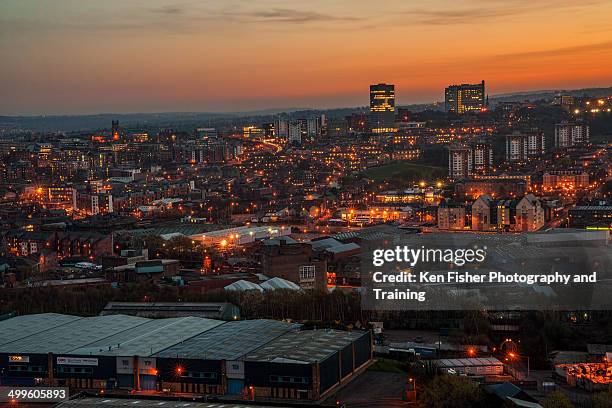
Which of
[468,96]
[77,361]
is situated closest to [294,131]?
[468,96]

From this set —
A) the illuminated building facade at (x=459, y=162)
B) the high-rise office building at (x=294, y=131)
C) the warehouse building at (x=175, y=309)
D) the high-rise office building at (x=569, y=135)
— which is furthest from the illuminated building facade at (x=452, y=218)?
the high-rise office building at (x=294, y=131)

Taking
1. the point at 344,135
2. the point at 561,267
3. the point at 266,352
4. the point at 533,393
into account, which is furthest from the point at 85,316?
the point at 344,135

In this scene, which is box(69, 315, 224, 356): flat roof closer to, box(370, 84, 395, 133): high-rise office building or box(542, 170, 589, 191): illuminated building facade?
box(542, 170, 589, 191): illuminated building facade

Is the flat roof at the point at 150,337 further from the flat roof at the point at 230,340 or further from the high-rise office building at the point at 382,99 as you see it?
the high-rise office building at the point at 382,99

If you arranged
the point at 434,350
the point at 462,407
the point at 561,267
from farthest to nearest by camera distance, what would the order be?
the point at 561,267 → the point at 434,350 → the point at 462,407

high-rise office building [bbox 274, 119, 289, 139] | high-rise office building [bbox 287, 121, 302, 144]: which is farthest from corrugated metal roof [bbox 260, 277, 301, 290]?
high-rise office building [bbox 274, 119, 289, 139]

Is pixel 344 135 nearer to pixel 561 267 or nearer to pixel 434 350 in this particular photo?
pixel 561 267

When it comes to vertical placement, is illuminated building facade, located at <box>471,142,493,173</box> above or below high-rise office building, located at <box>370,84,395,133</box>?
below
